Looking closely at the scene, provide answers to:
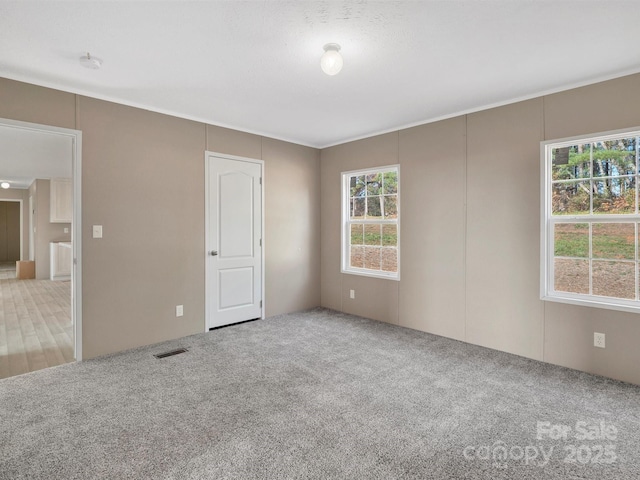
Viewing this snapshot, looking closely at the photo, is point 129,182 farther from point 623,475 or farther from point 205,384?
point 623,475

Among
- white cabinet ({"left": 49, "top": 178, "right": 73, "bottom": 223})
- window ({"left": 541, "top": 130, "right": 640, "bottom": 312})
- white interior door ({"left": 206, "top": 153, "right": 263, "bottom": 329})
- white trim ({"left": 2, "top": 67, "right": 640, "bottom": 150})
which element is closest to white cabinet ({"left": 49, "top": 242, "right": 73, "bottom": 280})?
white cabinet ({"left": 49, "top": 178, "right": 73, "bottom": 223})

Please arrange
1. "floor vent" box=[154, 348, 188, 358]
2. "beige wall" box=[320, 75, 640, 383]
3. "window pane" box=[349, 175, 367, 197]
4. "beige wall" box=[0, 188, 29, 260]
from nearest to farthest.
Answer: "beige wall" box=[320, 75, 640, 383], "floor vent" box=[154, 348, 188, 358], "window pane" box=[349, 175, 367, 197], "beige wall" box=[0, 188, 29, 260]

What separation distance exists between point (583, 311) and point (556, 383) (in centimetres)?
70

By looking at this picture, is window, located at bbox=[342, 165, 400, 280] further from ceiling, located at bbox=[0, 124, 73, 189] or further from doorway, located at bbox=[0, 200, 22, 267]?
doorway, located at bbox=[0, 200, 22, 267]

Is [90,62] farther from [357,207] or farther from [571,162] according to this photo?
[571,162]

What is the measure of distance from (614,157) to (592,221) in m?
0.56

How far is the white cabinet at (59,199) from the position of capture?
855 cm

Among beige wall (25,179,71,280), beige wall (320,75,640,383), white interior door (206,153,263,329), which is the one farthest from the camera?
beige wall (25,179,71,280)

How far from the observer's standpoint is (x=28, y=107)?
10.0 ft

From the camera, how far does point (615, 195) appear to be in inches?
119

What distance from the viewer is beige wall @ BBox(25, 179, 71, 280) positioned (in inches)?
335

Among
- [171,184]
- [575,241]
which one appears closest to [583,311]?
[575,241]

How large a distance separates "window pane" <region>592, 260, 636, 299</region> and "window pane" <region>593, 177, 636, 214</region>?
1.50 feet

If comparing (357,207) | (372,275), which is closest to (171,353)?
(372,275)
